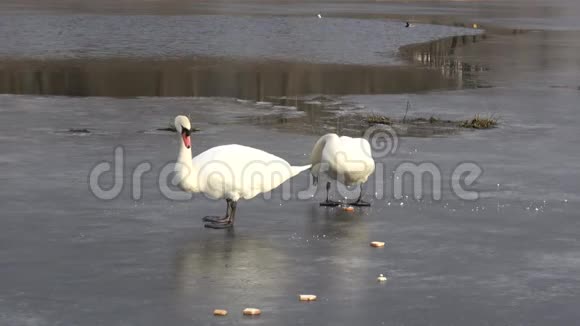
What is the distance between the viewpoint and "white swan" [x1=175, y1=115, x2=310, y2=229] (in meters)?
11.5

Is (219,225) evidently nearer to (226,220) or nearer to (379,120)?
(226,220)

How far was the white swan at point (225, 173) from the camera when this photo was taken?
1154 cm

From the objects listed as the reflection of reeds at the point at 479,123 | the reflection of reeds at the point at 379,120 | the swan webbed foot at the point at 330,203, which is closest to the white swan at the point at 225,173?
the swan webbed foot at the point at 330,203

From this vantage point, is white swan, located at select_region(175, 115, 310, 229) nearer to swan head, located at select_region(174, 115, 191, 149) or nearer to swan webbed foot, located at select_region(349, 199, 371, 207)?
swan head, located at select_region(174, 115, 191, 149)

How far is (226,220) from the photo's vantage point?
1192 centimetres

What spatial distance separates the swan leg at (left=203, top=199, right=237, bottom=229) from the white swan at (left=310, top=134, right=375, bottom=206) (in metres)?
1.40

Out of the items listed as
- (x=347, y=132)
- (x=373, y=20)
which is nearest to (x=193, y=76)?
(x=347, y=132)

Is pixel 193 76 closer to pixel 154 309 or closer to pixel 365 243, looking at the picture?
pixel 365 243

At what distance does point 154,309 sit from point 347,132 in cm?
1026

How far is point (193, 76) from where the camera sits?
29094 mm

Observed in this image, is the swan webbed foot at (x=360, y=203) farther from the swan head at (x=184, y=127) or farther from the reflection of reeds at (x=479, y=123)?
the reflection of reeds at (x=479, y=123)

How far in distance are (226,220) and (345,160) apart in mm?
1639

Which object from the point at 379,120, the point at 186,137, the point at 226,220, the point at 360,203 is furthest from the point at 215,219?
the point at 379,120

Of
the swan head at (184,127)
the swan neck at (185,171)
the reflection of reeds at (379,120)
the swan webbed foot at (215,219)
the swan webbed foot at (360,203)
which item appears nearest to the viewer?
the swan neck at (185,171)
